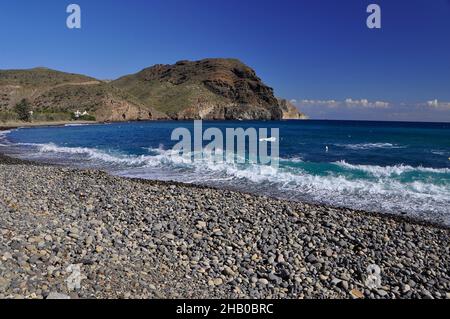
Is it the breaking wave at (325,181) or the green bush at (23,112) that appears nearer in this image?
the breaking wave at (325,181)

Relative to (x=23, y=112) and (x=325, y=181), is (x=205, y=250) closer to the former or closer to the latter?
(x=325, y=181)

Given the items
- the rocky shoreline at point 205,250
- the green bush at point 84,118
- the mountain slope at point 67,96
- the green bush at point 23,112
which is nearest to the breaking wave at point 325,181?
the rocky shoreline at point 205,250

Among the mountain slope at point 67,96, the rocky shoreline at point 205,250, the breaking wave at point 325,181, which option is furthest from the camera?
the mountain slope at point 67,96

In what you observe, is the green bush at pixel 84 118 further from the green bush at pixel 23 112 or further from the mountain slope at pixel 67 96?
the green bush at pixel 23 112

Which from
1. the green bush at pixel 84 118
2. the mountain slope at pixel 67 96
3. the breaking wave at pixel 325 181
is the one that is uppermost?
the mountain slope at pixel 67 96

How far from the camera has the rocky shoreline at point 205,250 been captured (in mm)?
5574

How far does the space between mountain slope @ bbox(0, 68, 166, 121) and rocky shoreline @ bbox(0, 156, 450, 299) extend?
125439mm

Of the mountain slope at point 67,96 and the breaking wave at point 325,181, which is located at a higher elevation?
the mountain slope at point 67,96

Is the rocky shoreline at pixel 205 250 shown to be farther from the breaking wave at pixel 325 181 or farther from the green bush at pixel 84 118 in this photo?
the green bush at pixel 84 118

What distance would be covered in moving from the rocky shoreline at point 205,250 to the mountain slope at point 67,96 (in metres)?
125

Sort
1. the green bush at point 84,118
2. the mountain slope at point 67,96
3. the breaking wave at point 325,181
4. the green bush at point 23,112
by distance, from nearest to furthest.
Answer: the breaking wave at point 325,181
the green bush at point 23,112
the green bush at point 84,118
the mountain slope at point 67,96

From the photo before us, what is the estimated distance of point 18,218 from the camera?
7.82m
